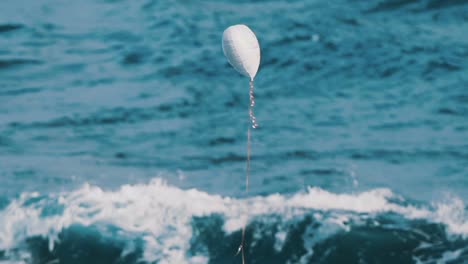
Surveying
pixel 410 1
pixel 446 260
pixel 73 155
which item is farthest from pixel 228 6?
pixel 446 260

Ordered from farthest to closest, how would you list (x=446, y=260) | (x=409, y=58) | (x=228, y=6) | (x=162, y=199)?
(x=228, y=6) → (x=409, y=58) → (x=162, y=199) → (x=446, y=260)

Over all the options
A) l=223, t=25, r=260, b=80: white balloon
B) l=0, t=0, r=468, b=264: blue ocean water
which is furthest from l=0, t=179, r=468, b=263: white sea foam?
l=223, t=25, r=260, b=80: white balloon

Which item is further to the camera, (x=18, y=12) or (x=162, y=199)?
(x=18, y=12)

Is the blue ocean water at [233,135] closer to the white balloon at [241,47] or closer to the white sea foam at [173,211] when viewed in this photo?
the white sea foam at [173,211]

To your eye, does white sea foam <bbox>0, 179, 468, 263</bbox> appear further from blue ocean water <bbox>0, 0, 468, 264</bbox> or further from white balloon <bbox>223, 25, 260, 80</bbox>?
white balloon <bbox>223, 25, 260, 80</bbox>

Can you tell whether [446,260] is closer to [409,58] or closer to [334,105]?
[334,105]

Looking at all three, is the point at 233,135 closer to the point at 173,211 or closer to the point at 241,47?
Answer: the point at 173,211
